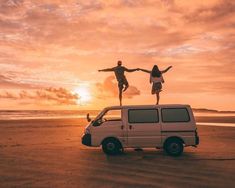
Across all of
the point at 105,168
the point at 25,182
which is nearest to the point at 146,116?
the point at 105,168

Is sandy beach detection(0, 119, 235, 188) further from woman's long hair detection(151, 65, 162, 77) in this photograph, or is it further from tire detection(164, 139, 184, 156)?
woman's long hair detection(151, 65, 162, 77)

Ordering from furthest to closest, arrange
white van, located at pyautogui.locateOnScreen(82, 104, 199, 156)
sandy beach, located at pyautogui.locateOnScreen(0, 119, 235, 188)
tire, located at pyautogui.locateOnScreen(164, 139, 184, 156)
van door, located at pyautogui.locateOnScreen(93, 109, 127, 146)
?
1. van door, located at pyautogui.locateOnScreen(93, 109, 127, 146)
2. white van, located at pyautogui.locateOnScreen(82, 104, 199, 156)
3. tire, located at pyautogui.locateOnScreen(164, 139, 184, 156)
4. sandy beach, located at pyautogui.locateOnScreen(0, 119, 235, 188)

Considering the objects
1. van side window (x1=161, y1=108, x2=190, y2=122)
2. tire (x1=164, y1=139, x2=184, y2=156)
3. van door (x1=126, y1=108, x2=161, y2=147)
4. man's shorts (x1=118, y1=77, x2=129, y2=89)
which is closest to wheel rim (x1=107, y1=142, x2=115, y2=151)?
van door (x1=126, y1=108, x2=161, y2=147)

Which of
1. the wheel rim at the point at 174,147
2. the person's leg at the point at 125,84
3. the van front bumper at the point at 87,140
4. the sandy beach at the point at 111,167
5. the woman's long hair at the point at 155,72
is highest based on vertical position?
the woman's long hair at the point at 155,72

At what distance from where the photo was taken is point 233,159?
51.2ft

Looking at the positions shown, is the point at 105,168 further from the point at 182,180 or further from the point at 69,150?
the point at 69,150

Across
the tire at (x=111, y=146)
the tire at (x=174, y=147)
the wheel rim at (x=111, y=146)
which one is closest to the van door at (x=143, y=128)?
the tire at (x=174, y=147)

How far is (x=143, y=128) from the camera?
17031 mm

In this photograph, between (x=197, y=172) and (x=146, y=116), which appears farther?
(x=146, y=116)

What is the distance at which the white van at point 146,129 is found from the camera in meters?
17.0

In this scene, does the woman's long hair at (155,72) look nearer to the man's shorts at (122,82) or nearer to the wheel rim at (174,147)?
the man's shorts at (122,82)

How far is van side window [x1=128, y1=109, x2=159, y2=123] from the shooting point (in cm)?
1709

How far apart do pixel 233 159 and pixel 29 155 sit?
8081mm

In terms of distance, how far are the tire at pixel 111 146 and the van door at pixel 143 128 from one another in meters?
0.51
